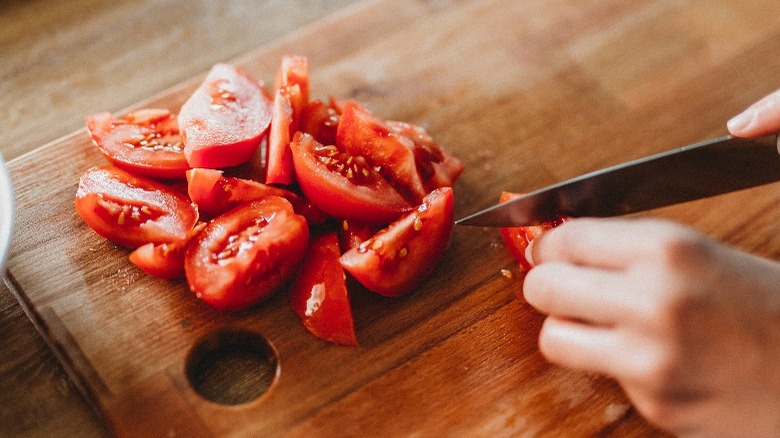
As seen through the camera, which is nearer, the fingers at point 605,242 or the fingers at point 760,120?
the fingers at point 605,242

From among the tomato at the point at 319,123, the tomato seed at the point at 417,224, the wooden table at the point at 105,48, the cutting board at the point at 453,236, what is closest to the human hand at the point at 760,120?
the cutting board at the point at 453,236

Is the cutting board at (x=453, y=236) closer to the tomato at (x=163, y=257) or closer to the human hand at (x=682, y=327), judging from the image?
the tomato at (x=163, y=257)

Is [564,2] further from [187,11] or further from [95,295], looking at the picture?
[95,295]

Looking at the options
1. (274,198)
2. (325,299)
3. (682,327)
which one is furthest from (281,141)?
(682,327)

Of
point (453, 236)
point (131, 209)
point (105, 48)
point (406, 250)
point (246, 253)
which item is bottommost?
point (453, 236)

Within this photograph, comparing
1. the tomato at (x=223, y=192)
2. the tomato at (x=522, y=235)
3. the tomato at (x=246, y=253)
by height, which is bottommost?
the tomato at (x=522, y=235)

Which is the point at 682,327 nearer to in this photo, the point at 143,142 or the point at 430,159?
the point at 430,159

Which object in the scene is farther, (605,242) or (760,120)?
(760,120)
